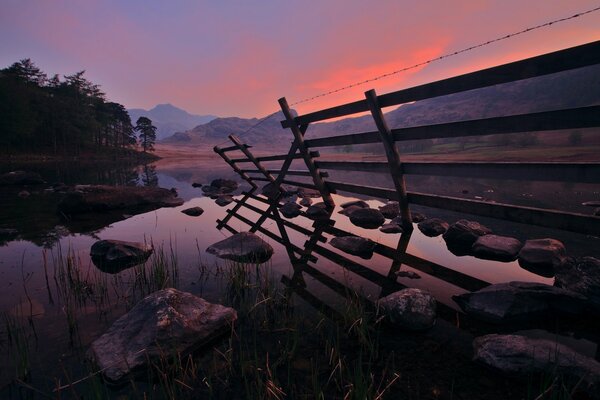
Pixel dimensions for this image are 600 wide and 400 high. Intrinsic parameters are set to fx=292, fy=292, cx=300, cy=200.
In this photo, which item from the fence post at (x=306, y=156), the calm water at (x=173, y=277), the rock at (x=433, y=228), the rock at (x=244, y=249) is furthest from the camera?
the fence post at (x=306, y=156)

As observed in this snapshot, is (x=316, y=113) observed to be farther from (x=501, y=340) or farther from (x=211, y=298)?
(x=501, y=340)

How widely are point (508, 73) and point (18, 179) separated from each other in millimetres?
24426

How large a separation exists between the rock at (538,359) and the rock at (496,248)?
10.2 feet

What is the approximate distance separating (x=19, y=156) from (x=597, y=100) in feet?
833

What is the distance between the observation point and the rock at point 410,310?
3000mm

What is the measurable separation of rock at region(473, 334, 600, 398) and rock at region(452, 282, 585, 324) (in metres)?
0.68

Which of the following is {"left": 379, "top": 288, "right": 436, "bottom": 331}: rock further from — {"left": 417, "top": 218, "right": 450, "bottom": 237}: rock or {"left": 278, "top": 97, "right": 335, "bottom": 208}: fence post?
{"left": 278, "top": 97, "right": 335, "bottom": 208}: fence post

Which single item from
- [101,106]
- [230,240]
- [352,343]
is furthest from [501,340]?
[101,106]

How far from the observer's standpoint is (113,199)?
9945 mm

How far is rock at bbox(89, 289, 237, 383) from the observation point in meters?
2.41

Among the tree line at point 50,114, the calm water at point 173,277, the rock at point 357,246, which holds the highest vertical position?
the tree line at point 50,114

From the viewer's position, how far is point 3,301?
3.59 metres

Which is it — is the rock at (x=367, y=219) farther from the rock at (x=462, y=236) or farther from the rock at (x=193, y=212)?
the rock at (x=193, y=212)

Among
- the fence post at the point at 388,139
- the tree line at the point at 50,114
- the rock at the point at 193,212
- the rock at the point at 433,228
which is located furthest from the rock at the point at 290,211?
the tree line at the point at 50,114
